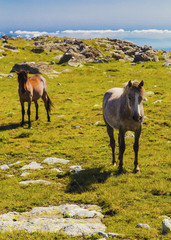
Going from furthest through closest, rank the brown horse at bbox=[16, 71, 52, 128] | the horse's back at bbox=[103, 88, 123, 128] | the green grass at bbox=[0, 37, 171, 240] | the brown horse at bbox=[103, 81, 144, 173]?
the brown horse at bbox=[16, 71, 52, 128] → the horse's back at bbox=[103, 88, 123, 128] → the brown horse at bbox=[103, 81, 144, 173] → the green grass at bbox=[0, 37, 171, 240]

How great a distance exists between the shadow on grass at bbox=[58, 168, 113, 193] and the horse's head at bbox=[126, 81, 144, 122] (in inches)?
113

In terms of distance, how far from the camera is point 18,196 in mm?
7984

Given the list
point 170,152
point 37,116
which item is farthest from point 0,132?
point 170,152

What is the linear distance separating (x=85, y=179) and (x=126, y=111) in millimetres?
3220

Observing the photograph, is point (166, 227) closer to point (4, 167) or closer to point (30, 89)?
point (4, 167)

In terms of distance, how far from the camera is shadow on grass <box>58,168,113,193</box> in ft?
28.5

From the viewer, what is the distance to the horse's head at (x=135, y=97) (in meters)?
8.45

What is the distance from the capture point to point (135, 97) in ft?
28.0

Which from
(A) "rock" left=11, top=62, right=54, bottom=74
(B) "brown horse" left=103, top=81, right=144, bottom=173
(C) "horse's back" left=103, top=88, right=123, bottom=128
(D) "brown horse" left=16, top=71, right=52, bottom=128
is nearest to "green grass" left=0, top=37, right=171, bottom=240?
(B) "brown horse" left=103, top=81, right=144, bottom=173

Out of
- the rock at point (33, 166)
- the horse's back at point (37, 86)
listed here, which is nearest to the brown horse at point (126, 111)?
the rock at point (33, 166)

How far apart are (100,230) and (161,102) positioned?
18.8 meters

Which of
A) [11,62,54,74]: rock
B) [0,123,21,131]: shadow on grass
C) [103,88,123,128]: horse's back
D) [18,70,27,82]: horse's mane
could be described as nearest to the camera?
[103,88,123,128]: horse's back

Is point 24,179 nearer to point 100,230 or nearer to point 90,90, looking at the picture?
point 100,230

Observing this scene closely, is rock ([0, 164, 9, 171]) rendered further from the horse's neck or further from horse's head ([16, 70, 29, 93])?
horse's head ([16, 70, 29, 93])
